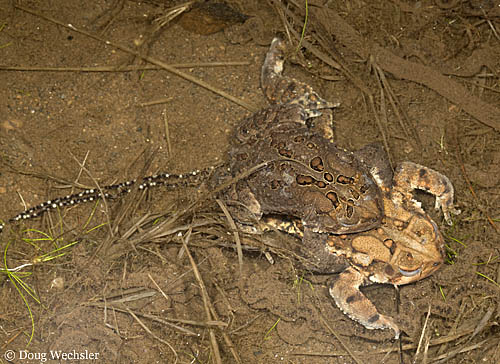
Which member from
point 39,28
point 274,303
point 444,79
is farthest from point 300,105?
point 39,28

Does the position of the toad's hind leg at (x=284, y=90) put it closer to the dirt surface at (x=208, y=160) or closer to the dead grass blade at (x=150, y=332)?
the dirt surface at (x=208, y=160)

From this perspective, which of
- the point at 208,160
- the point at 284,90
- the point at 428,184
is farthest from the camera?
the point at 208,160

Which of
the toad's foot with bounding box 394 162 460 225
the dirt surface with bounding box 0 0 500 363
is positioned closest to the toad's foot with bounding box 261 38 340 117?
the dirt surface with bounding box 0 0 500 363

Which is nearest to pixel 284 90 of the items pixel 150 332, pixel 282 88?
pixel 282 88

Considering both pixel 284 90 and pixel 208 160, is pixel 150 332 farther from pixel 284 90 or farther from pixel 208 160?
pixel 284 90

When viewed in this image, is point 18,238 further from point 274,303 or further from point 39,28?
point 274,303

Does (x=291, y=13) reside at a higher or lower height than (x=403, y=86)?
higher
